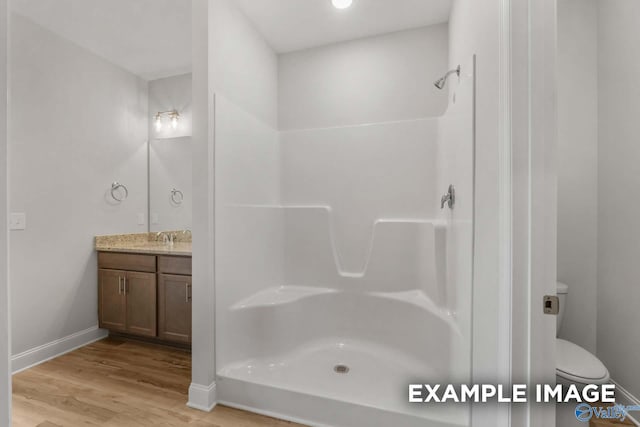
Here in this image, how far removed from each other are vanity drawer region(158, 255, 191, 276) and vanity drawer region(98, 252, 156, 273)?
85 millimetres

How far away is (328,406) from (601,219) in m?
2.08

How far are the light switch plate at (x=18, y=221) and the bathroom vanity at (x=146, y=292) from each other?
1.91 ft

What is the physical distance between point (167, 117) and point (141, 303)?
1.88 metres

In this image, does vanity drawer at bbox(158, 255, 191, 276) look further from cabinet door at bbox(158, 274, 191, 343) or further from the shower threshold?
the shower threshold

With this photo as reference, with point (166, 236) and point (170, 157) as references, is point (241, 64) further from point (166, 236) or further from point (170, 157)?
point (166, 236)

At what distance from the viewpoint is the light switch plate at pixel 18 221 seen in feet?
7.06

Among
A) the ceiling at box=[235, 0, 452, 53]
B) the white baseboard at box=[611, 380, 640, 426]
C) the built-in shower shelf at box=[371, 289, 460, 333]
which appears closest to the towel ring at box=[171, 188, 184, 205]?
the ceiling at box=[235, 0, 452, 53]

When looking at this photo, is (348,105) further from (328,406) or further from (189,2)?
(328,406)


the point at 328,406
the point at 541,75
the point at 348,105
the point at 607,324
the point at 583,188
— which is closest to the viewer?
the point at 541,75

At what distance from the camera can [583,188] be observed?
2.05 metres

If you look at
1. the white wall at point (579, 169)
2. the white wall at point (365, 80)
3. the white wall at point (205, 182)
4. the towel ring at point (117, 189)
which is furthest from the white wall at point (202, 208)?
the white wall at point (579, 169)

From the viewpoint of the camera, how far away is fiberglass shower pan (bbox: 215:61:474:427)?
1.62 m

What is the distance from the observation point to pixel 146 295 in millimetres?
2512

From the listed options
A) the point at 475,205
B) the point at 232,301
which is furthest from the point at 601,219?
the point at 232,301
